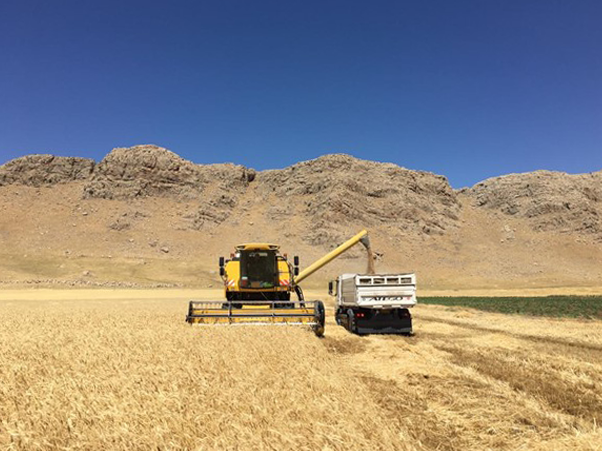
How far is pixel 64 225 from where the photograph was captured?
87.9m

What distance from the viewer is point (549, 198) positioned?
107438 mm

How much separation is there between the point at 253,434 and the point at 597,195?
438 ft

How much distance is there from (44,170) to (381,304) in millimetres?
109144

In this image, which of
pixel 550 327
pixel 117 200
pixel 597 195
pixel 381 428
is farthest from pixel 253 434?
pixel 597 195

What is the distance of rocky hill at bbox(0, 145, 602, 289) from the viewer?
7856 cm

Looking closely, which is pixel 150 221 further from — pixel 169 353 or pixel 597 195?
pixel 597 195

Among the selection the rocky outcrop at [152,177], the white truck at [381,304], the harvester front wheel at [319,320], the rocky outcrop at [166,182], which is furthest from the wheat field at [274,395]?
the rocky outcrop at [152,177]

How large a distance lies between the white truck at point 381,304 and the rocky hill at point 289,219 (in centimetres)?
5335

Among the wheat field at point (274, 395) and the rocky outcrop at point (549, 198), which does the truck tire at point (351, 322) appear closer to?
the wheat field at point (274, 395)

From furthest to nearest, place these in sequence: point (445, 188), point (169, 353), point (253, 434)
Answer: point (445, 188) → point (169, 353) → point (253, 434)

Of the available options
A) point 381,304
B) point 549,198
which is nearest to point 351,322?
point 381,304

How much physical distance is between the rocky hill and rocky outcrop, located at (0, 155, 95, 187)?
0.86 ft

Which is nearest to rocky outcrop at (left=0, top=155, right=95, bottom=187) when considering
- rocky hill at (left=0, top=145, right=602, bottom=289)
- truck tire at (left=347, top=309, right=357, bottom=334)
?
rocky hill at (left=0, top=145, right=602, bottom=289)

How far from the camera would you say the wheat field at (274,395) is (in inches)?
179
